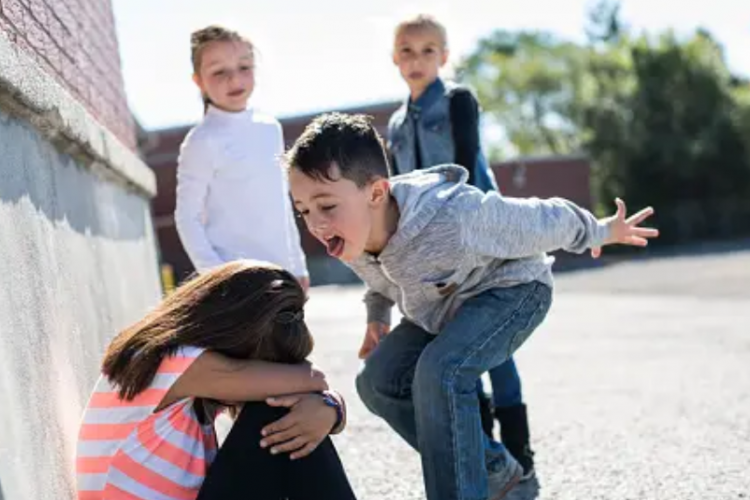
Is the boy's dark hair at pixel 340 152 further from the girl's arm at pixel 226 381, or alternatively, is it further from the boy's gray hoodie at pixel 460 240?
the girl's arm at pixel 226 381

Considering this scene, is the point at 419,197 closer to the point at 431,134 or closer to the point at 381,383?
the point at 381,383

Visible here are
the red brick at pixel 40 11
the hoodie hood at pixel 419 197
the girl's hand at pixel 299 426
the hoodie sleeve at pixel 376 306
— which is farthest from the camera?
the hoodie sleeve at pixel 376 306

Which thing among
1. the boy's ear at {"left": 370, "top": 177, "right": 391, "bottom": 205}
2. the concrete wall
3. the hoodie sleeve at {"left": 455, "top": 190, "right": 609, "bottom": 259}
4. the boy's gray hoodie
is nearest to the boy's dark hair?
the boy's ear at {"left": 370, "top": 177, "right": 391, "bottom": 205}

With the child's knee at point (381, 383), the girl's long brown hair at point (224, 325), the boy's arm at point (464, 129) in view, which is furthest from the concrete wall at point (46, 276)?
the boy's arm at point (464, 129)

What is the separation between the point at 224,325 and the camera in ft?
9.62

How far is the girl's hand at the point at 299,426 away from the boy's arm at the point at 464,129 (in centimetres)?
191

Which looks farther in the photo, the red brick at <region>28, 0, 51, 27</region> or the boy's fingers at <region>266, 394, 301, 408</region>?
the red brick at <region>28, 0, 51, 27</region>

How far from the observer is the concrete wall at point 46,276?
2.63 metres

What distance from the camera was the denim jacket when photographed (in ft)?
15.5

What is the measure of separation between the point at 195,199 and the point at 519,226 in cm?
161

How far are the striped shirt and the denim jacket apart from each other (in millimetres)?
2054

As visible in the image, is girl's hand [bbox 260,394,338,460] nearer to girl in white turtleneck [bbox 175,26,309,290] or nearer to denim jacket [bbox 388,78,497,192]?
girl in white turtleneck [bbox 175,26,309,290]

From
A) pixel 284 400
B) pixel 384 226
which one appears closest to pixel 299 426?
pixel 284 400

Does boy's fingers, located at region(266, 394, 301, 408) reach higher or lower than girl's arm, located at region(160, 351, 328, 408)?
lower
